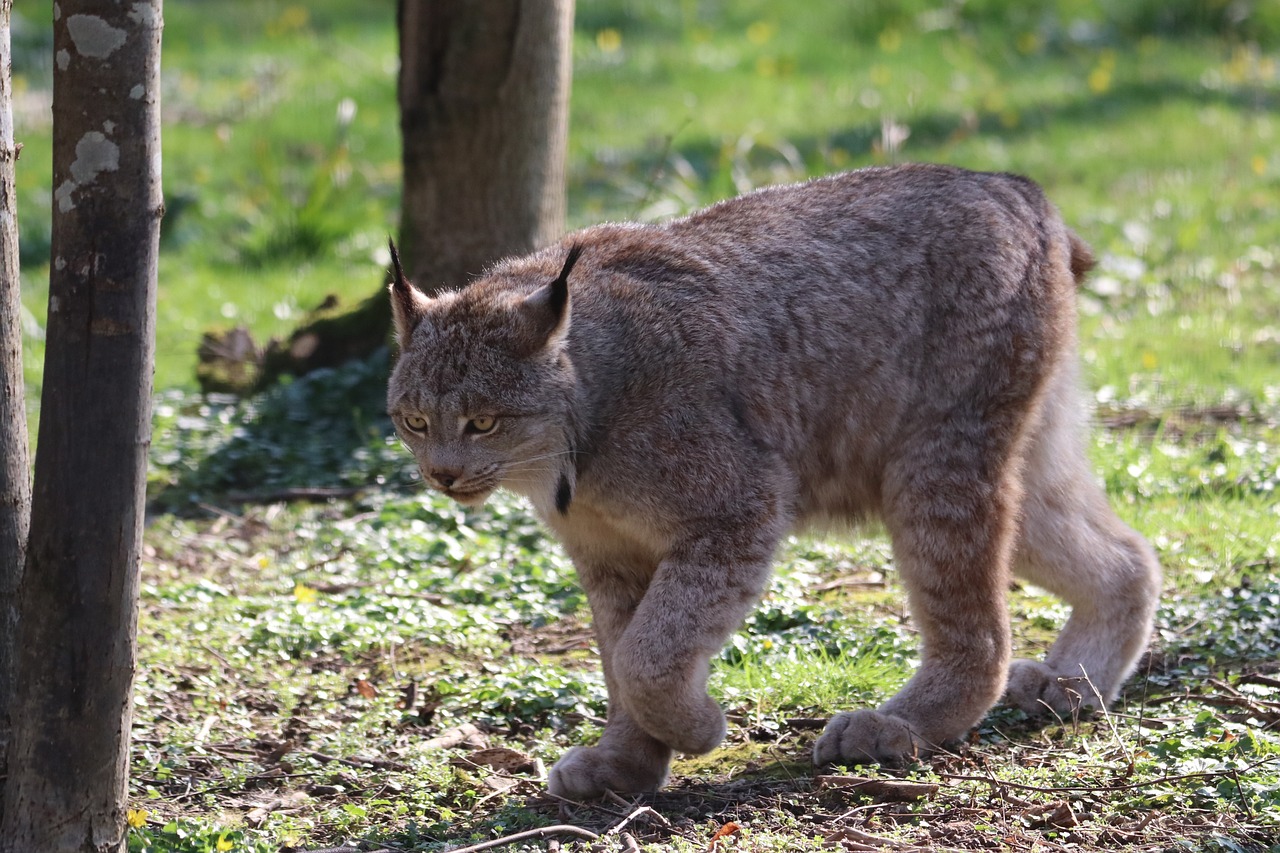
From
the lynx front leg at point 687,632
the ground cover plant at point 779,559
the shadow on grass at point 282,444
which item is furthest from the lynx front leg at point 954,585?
the shadow on grass at point 282,444

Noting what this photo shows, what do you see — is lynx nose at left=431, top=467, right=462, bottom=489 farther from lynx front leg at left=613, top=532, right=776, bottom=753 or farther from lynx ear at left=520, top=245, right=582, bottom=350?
lynx front leg at left=613, top=532, right=776, bottom=753

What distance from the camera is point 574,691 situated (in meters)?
4.13

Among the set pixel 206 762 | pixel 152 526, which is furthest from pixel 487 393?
pixel 152 526

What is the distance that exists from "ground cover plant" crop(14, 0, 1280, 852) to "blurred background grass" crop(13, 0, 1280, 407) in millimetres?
36

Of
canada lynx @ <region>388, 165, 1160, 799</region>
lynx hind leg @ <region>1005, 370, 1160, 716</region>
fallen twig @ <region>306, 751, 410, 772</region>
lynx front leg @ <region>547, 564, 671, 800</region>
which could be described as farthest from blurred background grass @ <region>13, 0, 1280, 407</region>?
fallen twig @ <region>306, 751, 410, 772</region>

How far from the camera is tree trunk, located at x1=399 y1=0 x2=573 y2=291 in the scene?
5.97 m

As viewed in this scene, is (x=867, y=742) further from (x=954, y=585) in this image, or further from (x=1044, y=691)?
(x=1044, y=691)

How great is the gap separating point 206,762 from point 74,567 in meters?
1.13

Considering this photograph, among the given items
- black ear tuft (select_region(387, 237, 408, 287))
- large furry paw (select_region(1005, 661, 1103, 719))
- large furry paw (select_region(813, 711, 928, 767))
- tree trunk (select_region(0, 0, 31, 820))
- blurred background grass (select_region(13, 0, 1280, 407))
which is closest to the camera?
tree trunk (select_region(0, 0, 31, 820))

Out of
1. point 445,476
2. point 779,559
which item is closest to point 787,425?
point 779,559

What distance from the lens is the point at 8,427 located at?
2.98 metres

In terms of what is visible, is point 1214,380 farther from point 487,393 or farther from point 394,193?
point 394,193

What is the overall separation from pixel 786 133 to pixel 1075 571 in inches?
264

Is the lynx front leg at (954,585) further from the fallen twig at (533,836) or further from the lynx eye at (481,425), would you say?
the lynx eye at (481,425)
